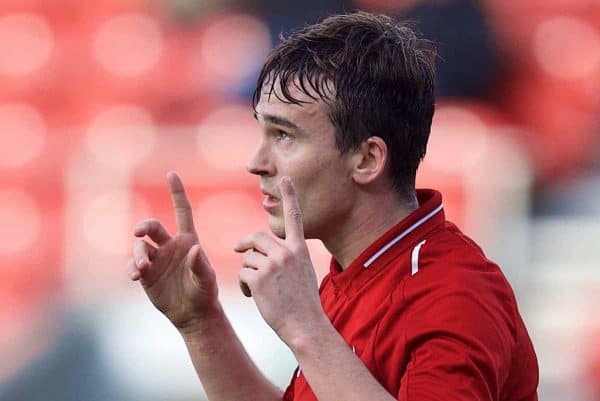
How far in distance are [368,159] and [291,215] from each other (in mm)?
242

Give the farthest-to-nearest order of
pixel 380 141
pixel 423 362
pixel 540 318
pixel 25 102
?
pixel 25 102 < pixel 540 318 < pixel 380 141 < pixel 423 362

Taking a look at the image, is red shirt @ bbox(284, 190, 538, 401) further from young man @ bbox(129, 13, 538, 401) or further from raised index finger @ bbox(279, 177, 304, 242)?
raised index finger @ bbox(279, 177, 304, 242)

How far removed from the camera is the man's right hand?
1789 mm

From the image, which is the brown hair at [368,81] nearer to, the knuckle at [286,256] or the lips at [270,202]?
the lips at [270,202]

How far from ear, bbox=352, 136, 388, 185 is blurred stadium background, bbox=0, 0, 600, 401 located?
1.79m

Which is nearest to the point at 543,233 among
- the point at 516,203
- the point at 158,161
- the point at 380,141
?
the point at 516,203

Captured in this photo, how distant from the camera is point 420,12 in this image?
3.41 meters

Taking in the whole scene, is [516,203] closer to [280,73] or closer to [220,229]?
[220,229]

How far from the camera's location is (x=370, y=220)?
1636 millimetres

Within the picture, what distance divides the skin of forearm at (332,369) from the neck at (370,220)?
267 millimetres

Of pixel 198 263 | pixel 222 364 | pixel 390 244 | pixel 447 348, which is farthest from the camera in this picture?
pixel 222 364

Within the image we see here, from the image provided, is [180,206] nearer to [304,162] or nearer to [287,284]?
[304,162]

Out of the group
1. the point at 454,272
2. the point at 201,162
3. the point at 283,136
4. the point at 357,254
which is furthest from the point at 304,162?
the point at 201,162

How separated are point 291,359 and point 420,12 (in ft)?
3.69
